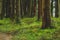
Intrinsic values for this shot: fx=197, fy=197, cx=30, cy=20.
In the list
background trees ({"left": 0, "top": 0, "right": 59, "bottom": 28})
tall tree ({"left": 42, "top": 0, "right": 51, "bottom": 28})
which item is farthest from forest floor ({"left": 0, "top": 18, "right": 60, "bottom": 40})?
background trees ({"left": 0, "top": 0, "right": 59, "bottom": 28})

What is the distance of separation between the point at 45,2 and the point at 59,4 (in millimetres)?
12561

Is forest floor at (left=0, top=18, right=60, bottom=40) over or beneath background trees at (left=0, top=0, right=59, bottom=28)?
beneath

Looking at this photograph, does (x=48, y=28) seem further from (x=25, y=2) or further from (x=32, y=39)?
(x=25, y=2)

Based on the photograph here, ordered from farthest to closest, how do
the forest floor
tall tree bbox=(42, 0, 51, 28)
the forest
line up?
tall tree bbox=(42, 0, 51, 28), the forest, the forest floor

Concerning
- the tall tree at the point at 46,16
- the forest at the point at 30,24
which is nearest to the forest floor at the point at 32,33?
the forest at the point at 30,24

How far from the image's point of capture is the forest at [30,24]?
12.1m

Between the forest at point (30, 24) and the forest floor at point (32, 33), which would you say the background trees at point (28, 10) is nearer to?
the forest at point (30, 24)

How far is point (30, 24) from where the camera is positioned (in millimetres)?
19109

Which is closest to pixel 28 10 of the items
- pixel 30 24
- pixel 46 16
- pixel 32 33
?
pixel 30 24

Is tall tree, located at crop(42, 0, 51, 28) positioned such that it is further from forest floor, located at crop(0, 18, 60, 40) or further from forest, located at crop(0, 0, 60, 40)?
forest floor, located at crop(0, 18, 60, 40)

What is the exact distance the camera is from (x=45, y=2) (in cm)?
1405

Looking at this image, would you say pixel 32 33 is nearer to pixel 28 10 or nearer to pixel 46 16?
pixel 46 16

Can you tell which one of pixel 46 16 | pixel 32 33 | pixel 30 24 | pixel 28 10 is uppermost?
pixel 46 16

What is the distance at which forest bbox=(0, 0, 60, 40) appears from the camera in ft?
39.7
